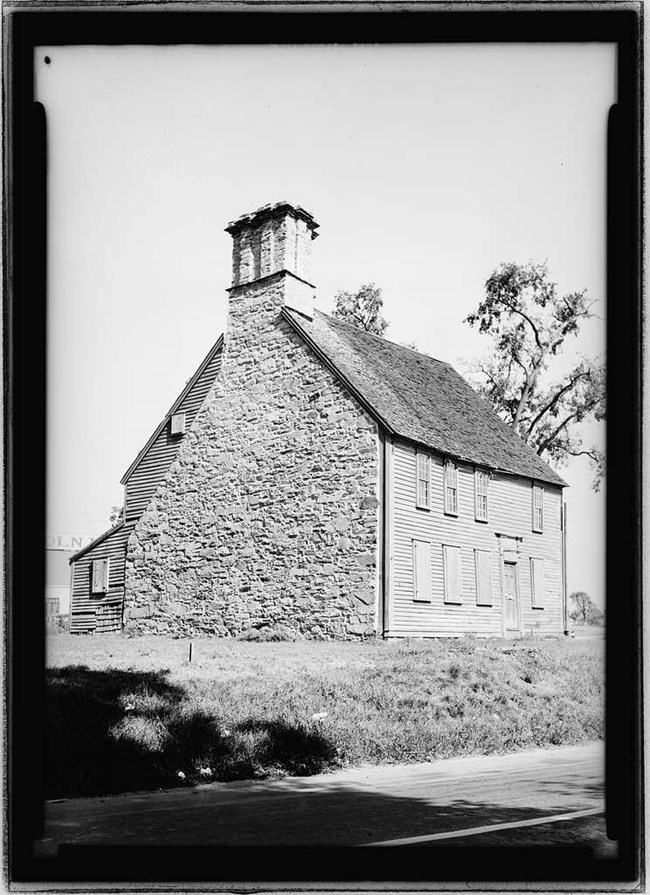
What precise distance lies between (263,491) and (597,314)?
995cm

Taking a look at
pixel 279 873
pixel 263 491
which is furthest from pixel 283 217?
pixel 263 491

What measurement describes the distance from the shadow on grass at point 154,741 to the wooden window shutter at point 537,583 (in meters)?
3.06

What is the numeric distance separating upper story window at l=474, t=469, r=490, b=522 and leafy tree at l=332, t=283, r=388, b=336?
451 cm

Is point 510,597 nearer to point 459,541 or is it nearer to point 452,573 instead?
point 452,573

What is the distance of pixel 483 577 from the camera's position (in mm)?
13625

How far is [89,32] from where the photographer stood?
5.37 m

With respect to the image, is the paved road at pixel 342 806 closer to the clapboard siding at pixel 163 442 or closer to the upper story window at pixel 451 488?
the clapboard siding at pixel 163 442

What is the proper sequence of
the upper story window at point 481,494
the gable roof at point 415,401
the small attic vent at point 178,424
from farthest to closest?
the upper story window at point 481,494, the gable roof at point 415,401, the small attic vent at point 178,424

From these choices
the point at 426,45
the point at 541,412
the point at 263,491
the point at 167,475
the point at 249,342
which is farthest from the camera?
the point at 249,342

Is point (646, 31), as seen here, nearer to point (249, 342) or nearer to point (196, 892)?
point (196, 892)

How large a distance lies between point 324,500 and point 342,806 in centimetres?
923

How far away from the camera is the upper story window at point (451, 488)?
47.7 ft

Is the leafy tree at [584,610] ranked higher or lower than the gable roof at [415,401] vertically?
lower

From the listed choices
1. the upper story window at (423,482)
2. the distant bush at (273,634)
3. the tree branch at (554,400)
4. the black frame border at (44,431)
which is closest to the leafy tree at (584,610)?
the black frame border at (44,431)
